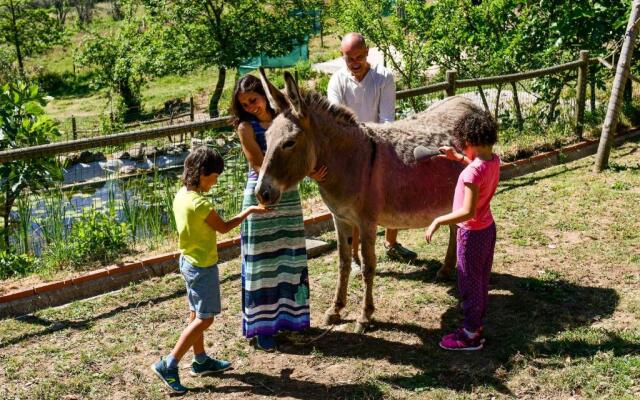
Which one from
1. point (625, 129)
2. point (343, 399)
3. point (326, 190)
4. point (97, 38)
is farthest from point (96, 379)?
point (97, 38)

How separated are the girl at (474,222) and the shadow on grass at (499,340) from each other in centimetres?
20

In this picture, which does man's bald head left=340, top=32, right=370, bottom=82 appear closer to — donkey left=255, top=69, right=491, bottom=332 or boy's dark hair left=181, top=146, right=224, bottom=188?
donkey left=255, top=69, right=491, bottom=332

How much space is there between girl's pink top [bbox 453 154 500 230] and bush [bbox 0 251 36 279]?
468 centimetres

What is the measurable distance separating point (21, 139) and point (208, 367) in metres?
4.83

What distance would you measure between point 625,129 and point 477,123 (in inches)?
320

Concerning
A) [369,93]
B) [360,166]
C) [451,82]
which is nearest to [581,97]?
[451,82]

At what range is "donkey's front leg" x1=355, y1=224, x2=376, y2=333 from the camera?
17.5 ft

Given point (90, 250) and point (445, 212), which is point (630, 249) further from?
point (90, 250)

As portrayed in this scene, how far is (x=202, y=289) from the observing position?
449 centimetres

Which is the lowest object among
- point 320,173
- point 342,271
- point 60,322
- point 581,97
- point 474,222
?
point 60,322

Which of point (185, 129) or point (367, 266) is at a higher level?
point (185, 129)

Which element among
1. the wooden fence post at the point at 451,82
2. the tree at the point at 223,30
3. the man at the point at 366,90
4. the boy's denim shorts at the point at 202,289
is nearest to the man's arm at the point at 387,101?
the man at the point at 366,90

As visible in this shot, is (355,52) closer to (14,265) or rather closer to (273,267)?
(273,267)

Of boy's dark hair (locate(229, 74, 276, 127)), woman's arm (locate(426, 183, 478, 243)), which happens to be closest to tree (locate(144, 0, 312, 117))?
boy's dark hair (locate(229, 74, 276, 127))
